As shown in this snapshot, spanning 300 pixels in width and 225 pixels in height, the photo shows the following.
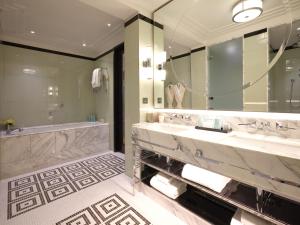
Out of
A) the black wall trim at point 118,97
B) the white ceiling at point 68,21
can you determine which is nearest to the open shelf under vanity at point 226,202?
the black wall trim at point 118,97

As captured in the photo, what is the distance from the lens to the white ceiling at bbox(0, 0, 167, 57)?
2076mm

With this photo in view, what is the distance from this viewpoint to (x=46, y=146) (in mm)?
2871

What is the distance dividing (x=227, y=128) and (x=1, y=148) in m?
3.26

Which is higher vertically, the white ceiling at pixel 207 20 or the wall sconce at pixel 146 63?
the white ceiling at pixel 207 20

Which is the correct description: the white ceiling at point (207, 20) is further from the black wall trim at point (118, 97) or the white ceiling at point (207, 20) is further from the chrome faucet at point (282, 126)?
the black wall trim at point (118, 97)

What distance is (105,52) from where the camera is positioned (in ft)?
12.3

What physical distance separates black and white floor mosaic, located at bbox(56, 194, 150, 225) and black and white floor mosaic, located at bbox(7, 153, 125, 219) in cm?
1

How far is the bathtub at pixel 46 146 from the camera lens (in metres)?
2.51

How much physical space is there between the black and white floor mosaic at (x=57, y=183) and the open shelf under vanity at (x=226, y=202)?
0.72 m

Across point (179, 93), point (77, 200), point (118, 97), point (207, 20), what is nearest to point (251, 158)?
point (179, 93)

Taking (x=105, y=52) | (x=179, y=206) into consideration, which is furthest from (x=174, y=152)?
(x=105, y=52)

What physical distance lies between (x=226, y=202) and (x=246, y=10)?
1.90 metres

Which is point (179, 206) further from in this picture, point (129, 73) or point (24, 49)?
point (24, 49)

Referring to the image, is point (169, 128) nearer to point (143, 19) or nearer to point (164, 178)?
point (164, 178)
